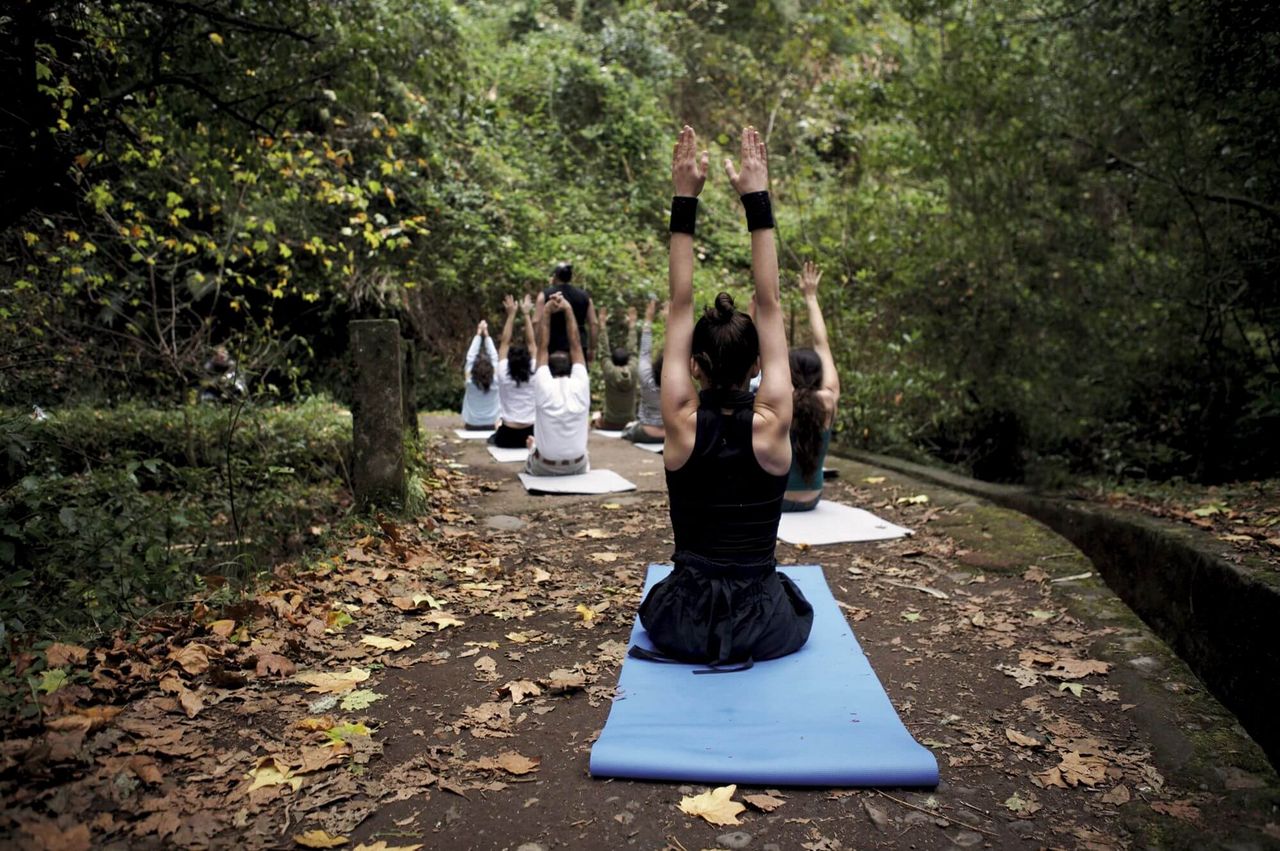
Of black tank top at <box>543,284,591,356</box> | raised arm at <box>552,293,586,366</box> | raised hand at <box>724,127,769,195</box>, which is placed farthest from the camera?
black tank top at <box>543,284,591,356</box>

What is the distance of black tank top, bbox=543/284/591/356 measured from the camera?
33.6 ft

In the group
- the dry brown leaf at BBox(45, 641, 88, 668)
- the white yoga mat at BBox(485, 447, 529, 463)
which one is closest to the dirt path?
the dry brown leaf at BBox(45, 641, 88, 668)

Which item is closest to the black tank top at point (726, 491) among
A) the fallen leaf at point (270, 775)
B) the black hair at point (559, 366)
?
the fallen leaf at point (270, 775)

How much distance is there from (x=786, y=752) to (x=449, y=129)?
1614cm

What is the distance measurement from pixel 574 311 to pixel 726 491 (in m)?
7.84

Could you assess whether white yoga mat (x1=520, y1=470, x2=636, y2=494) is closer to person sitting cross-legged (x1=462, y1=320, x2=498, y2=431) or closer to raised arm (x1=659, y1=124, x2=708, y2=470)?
person sitting cross-legged (x1=462, y1=320, x2=498, y2=431)

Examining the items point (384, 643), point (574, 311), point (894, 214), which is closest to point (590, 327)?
point (574, 311)

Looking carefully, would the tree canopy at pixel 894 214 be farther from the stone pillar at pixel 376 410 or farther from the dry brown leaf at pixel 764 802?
the dry brown leaf at pixel 764 802

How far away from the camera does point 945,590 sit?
5.13 meters

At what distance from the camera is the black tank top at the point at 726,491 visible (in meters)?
3.65

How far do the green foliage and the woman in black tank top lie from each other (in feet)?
9.11

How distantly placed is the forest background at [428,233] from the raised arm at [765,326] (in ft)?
10.7

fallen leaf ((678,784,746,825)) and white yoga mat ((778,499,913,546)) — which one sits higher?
white yoga mat ((778,499,913,546))

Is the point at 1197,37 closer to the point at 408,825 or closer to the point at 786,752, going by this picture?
the point at 786,752
